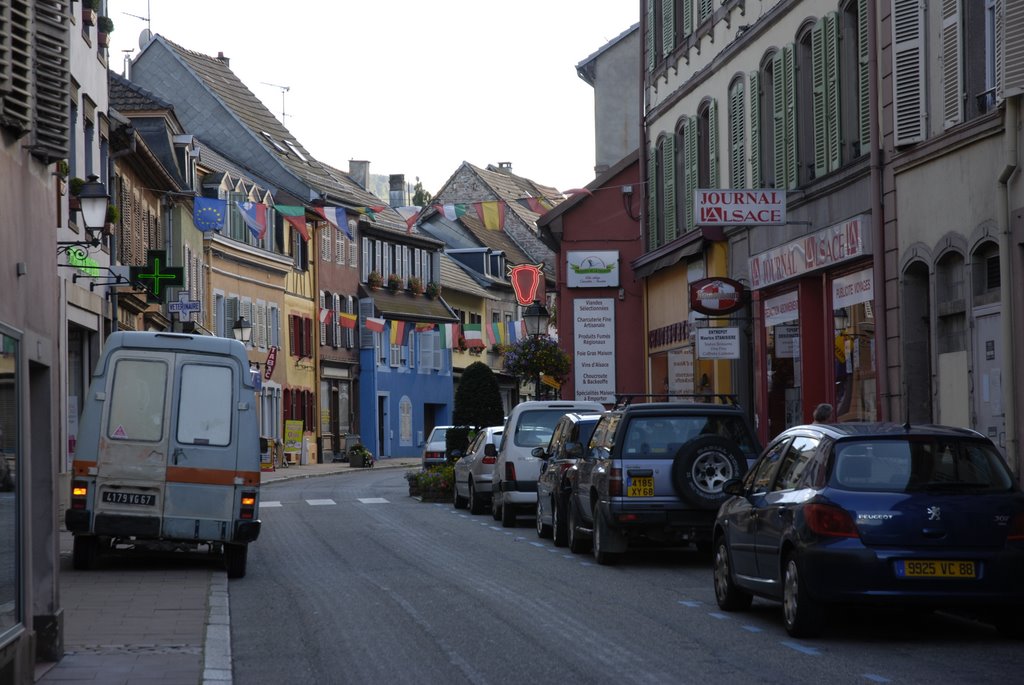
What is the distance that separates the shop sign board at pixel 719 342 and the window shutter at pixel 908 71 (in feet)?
21.9

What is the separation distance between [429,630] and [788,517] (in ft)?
9.01

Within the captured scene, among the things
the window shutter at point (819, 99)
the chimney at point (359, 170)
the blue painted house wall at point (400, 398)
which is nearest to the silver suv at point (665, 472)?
the window shutter at point (819, 99)

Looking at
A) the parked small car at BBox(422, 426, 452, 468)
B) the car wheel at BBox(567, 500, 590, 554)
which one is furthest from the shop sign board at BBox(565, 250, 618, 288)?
the car wheel at BBox(567, 500, 590, 554)

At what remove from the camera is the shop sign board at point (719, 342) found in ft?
92.6

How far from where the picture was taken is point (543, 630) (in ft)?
41.6

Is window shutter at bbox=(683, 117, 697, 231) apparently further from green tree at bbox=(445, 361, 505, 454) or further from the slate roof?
the slate roof

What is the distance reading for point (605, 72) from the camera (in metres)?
51.4

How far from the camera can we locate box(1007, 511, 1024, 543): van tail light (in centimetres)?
1156

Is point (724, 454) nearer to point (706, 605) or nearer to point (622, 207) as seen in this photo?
point (706, 605)

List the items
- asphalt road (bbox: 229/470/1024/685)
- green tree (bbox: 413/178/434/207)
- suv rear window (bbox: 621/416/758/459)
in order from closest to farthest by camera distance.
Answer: asphalt road (bbox: 229/470/1024/685) → suv rear window (bbox: 621/416/758/459) → green tree (bbox: 413/178/434/207)

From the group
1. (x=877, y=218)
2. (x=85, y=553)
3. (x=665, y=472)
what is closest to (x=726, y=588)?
(x=665, y=472)

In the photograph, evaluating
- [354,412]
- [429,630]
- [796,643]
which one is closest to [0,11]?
[429,630]

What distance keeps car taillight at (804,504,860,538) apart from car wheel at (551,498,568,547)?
32.2 ft

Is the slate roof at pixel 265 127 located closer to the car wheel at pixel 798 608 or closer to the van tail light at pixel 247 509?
the van tail light at pixel 247 509
